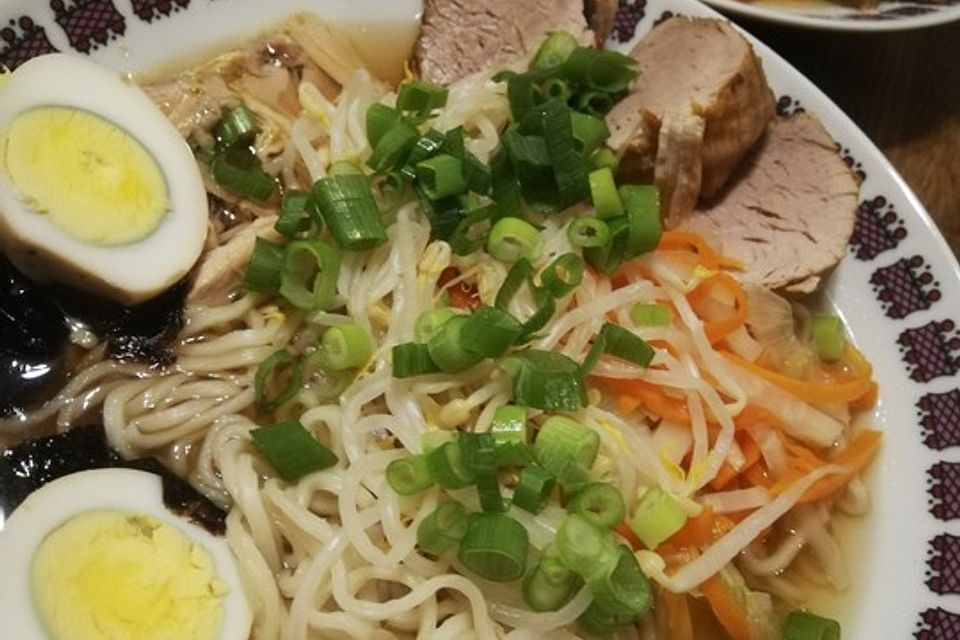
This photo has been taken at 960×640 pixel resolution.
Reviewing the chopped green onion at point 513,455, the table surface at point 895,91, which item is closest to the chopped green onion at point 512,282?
the chopped green onion at point 513,455

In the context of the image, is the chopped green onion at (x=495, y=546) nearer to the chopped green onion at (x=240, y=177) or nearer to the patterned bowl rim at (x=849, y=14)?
the chopped green onion at (x=240, y=177)

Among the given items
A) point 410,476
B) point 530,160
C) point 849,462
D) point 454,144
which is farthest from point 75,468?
point 849,462

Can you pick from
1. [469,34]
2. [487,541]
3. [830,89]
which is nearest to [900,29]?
[830,89]

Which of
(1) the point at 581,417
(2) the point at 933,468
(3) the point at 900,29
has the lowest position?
(2) the point at 933,468

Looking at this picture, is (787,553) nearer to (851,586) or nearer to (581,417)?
(851,586)

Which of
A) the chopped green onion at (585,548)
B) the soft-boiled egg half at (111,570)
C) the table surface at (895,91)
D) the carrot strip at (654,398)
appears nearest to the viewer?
the soft-boiled egg half at (111,570)
